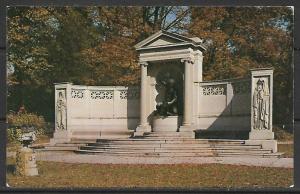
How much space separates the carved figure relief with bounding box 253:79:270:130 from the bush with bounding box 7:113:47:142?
2739mm

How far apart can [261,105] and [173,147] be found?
1257mm

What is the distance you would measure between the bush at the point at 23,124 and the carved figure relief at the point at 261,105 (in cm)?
274

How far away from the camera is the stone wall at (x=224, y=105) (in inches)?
278

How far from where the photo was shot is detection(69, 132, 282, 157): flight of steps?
7.01 metres

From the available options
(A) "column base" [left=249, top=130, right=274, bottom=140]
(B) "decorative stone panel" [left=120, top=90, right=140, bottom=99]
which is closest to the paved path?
(A) "column base" [left=249, top=130, right=274, bottom=140]

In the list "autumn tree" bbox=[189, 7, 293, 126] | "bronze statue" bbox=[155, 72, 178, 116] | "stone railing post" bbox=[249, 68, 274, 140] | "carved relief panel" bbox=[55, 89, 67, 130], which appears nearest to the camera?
"autumn tree" bbox=[189, 7, 293, 126]

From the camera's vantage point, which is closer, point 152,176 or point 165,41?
point 152,176

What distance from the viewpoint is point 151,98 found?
7.53 meters

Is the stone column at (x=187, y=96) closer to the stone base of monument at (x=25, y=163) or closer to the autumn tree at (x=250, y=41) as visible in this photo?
the autumn tree at (x=250, y=41)

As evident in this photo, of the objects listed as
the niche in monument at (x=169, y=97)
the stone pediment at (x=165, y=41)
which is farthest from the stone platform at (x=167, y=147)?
the stone pediment at (x=165, y=41)

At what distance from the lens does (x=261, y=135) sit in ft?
22.9

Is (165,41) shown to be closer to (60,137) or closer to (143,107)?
(143,107)

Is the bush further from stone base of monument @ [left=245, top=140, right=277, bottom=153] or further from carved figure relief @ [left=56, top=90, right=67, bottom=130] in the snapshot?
stone base of monument @ [left=245, top=140, right=277, bottom=153]

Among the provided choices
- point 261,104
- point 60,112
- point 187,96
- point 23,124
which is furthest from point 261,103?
point 23,124
